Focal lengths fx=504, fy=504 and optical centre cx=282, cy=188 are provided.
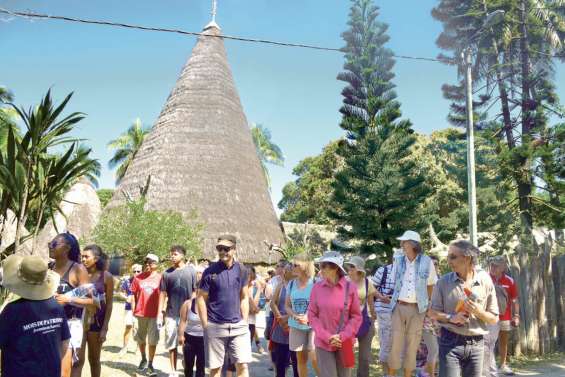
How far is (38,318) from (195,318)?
115 inches

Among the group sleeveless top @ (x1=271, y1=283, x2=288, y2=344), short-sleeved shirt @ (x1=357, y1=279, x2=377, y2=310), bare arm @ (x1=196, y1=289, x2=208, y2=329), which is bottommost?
sleeveless top @ (x1=271, y1=283, x2=288, y2=344)

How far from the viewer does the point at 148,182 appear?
23.4 meters

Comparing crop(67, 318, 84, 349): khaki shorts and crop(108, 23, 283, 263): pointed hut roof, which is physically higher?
crop(108, 23, 283, 263): pointed hut roof

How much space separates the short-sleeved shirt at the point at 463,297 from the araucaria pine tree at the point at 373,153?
17405mm

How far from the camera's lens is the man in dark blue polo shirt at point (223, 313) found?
16.1 feet

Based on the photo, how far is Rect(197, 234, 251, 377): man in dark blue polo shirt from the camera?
16.1ft

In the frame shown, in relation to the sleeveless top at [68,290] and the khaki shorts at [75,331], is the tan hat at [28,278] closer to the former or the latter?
the sleeveless top at [68,290]

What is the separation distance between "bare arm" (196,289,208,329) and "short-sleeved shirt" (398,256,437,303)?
2159mm

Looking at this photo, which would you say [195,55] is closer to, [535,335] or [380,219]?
[380,219]

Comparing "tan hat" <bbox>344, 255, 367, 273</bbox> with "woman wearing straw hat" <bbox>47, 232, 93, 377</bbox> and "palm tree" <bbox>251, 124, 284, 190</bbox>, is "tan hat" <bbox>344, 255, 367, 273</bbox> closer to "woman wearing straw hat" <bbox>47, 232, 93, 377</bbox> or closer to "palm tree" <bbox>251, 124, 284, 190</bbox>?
"woman wearing straw hat" <bbox>47, 232, 93, 377</bbox>

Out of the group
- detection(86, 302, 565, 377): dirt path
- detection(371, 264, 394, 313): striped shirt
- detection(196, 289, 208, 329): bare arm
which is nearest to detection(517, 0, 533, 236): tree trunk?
detection(86, 302, 565, 377): dirt path

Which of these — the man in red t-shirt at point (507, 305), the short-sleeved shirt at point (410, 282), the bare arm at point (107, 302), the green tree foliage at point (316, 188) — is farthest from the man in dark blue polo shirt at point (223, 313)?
the green tree foliage at point (316, 188)

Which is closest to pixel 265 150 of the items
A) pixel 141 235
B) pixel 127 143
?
pixel 127 143

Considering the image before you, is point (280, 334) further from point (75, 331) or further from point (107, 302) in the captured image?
point (75, 331)
